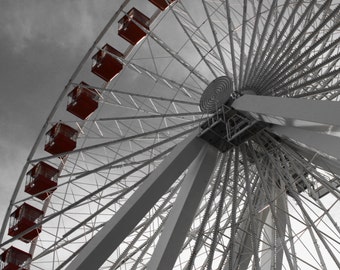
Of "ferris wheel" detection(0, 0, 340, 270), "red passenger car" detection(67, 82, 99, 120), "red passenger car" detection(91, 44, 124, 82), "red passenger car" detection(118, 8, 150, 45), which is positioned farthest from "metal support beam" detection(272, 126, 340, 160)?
"red passenger car" detection(118, 8, 150, 45)

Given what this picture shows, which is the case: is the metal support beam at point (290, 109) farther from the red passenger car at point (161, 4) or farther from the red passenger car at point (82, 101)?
the red passenger car at point (161, 4)

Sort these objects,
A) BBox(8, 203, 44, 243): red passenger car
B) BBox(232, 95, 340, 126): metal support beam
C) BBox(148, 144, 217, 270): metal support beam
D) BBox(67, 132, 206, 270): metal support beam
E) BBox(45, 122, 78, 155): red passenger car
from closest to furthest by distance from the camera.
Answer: BBox(232, 95, 340, 126): metal support beam
BBox(67, 132, 206, 270): metal support beam
BBox(148, 144, 217, 270): metal support beam
BBox(8, 203, 44, 243): red passenger car
BBox(45, 122, 78, 155): red passenger car

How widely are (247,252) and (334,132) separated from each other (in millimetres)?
5814

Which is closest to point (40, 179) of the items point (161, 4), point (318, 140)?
point (161, 4)

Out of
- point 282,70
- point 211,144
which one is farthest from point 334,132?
point 211,144

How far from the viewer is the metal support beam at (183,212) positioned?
10.6 m

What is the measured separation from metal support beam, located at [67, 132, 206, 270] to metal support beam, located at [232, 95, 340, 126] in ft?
5.09

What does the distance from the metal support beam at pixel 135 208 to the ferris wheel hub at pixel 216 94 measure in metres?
0.88

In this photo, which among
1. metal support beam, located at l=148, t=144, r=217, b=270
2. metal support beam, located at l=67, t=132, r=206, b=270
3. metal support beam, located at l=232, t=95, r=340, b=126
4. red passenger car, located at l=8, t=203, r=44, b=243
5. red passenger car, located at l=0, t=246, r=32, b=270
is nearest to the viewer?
metal support beam, located at l=232, t=95, r=340, b=126

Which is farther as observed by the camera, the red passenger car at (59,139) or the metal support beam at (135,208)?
the red passenger car at (59,139)

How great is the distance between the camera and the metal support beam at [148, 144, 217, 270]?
34.7 feet

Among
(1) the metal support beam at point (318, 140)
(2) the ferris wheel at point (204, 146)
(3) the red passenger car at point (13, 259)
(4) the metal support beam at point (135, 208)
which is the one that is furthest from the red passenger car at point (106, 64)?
(1) the metal support beam at point (318, 140)

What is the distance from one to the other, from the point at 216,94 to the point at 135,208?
11.5ft

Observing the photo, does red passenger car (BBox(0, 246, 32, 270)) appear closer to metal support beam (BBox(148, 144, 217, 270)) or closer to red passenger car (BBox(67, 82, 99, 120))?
red passenger car (BBox(67, 82, 99, 120))
